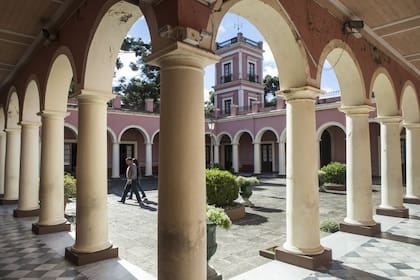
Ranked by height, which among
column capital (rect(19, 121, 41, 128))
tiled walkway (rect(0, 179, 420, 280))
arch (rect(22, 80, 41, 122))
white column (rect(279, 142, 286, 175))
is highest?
arch (rect(22, 80, 41, 122))

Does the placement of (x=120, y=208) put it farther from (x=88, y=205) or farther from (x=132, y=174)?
(x=88, y=205)

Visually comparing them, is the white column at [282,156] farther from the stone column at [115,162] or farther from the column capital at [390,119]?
the column capital at [390,119]

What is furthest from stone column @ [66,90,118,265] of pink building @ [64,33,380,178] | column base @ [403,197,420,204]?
pink building @ [64,33,380,178]

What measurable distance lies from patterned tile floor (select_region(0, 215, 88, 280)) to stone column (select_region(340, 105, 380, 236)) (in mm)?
4976

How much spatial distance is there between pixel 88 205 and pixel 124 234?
2.21m

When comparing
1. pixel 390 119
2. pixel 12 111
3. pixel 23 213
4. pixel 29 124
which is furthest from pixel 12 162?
pixel 390 119

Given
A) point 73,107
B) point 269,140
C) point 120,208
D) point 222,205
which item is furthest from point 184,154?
point 269,140

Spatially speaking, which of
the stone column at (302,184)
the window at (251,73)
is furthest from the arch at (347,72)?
the window at (251,73)

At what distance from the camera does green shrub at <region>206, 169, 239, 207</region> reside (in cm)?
820

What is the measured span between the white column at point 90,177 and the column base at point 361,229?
4.55m

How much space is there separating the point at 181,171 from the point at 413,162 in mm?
9119

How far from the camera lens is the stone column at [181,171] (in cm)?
284

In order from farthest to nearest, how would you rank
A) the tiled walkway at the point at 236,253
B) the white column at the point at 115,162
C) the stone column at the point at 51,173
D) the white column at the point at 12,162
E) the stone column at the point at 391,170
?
the white column at the point at 115,162
the white column at the point at 12,162
the stone column at the point at 391,170
the stone column at the point at 51,173
the tiled walkway at the point at 236,253

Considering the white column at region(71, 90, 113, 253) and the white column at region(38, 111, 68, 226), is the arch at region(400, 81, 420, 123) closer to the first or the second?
the white column at region(71, 90, 113, 253)
